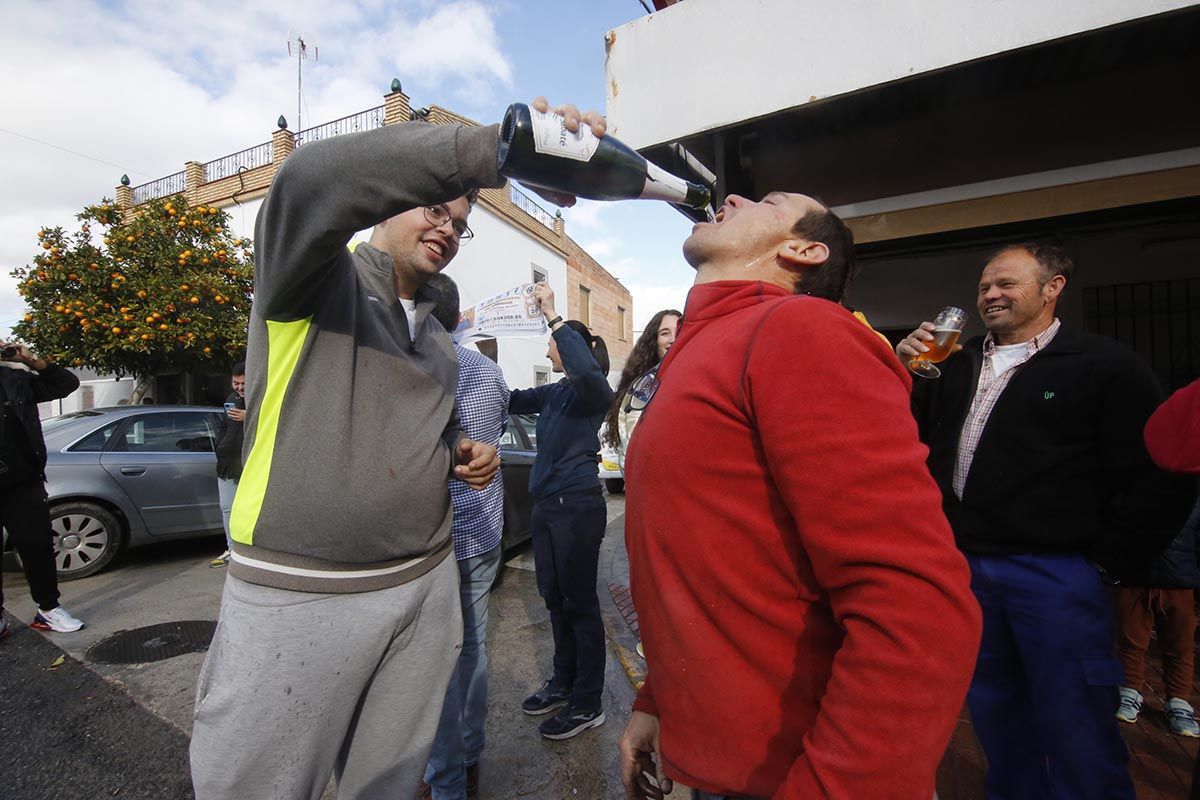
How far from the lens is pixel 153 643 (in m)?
4.00

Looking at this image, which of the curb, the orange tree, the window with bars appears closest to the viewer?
the curb

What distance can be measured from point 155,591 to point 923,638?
6.18 metres

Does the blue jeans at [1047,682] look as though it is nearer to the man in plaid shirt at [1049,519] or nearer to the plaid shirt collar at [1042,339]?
the man in plaid shirt at [1049,519]

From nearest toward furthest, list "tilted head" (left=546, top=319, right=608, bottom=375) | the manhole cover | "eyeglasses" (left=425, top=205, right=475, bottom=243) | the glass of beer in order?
"eyeglasses" (left=425, top=205, right=475, bottom=243) < the glass of beer < "tilted head" (left=546, top=319, right=608, bottom=375) < the manhole cover

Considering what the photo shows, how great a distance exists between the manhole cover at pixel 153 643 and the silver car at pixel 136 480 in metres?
1.87

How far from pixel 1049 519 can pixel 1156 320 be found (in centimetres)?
429

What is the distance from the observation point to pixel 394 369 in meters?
1.44

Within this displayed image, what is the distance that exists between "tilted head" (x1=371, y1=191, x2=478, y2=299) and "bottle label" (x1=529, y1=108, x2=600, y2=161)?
679mm

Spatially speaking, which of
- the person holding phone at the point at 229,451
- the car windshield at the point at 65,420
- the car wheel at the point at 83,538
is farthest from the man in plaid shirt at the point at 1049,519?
the car windshield at the point at 65,420

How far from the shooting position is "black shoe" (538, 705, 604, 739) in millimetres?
2918

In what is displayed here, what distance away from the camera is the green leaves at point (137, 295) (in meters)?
10.2

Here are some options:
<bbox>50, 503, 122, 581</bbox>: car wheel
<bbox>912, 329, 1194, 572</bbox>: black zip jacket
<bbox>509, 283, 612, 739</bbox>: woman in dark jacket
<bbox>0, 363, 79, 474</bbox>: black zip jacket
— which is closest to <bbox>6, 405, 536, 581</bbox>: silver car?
<bbox>50, 503, 122, 581</bbox>: car wheel

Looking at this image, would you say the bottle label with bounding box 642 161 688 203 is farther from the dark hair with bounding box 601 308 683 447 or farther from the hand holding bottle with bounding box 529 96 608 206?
the dark hair with bounding box 601 308 683 447

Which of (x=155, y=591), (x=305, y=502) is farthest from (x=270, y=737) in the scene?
(x=155, y=591)
